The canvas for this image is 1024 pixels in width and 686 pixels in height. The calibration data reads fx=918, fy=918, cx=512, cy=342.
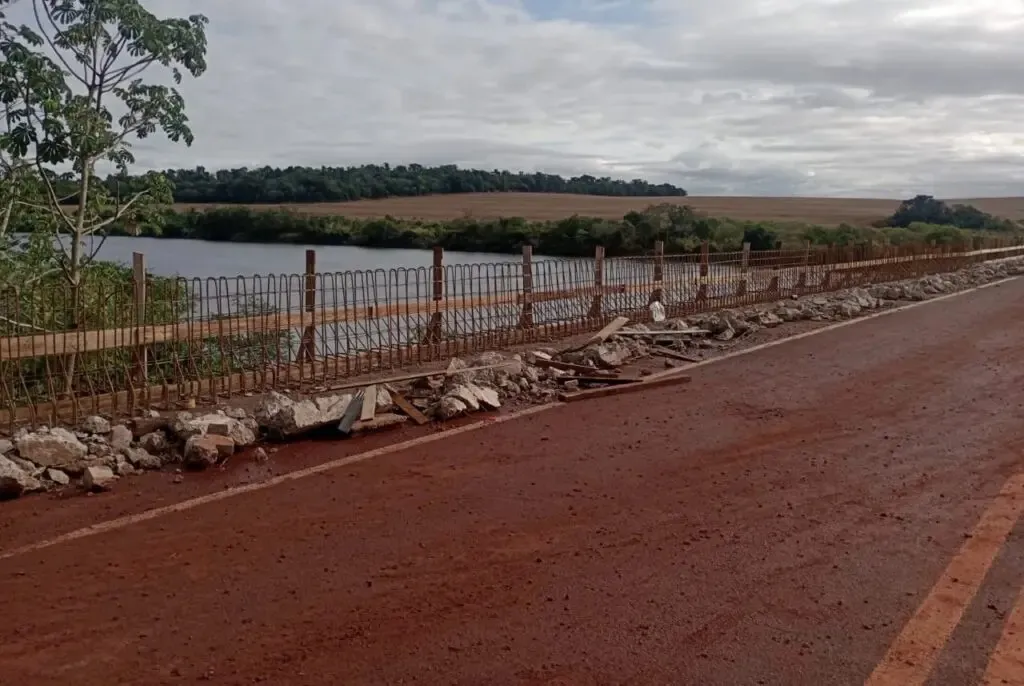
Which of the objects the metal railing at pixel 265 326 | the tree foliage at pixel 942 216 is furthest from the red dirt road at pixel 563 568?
the tree foliage at pixel 942 216

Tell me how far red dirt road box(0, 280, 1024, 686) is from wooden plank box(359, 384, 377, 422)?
68 centimetres

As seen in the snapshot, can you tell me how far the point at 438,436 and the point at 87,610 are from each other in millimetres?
3865

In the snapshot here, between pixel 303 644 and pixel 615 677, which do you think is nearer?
pixel 615 677

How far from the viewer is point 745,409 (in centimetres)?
932

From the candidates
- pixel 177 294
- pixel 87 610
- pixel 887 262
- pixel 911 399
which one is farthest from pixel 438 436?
pixel 887 262

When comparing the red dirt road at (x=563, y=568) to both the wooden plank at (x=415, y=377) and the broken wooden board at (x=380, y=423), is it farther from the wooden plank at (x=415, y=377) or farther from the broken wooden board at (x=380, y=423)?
the wooden plank at (x=415, y=377)

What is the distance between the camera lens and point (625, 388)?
33.4 ft

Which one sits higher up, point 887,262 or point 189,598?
point 887,262

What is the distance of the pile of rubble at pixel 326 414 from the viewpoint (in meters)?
6.60

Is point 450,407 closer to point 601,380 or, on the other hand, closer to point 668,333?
point 601,380

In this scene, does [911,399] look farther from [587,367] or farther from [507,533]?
[507,533]

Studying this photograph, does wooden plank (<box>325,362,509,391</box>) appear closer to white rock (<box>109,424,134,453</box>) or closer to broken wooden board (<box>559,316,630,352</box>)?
broken wooden board (<box>559,316,630,352</box>)

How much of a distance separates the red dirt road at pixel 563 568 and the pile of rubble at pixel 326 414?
0.35 meters

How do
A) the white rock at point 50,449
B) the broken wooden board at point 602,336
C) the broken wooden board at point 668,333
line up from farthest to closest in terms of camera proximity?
the broken wooden board at point 668,333 → the broken wooden board at point 602,336 → the white rock at point 50,449
